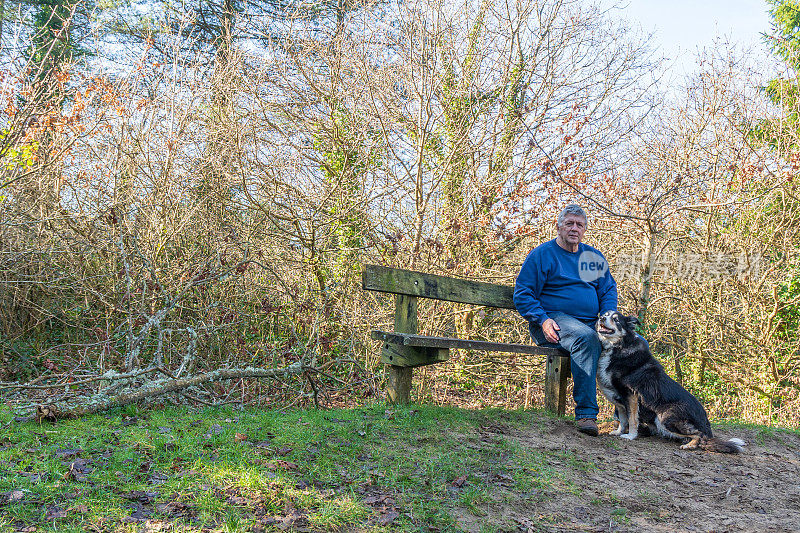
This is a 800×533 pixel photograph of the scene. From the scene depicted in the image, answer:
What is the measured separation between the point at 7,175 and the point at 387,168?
4.88 m

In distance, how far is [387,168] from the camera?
8414 millimetres

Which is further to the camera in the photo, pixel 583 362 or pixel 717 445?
pixel 583 362

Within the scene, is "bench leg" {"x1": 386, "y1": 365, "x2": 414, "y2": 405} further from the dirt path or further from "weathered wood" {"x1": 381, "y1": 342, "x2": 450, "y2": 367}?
the dirt path

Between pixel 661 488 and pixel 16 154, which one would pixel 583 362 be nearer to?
pixel 661 488

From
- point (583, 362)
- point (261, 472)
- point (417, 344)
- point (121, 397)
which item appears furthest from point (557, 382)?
point (121, 397)

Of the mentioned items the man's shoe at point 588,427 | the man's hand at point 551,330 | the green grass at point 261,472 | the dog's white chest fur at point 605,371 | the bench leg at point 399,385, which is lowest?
the green grass at point 261,472

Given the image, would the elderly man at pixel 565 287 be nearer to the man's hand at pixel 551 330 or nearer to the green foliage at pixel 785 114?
the man's hand at pixel 551 330

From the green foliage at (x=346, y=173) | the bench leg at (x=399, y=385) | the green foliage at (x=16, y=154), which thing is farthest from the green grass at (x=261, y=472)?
the green foliage at (x=346, y=173)

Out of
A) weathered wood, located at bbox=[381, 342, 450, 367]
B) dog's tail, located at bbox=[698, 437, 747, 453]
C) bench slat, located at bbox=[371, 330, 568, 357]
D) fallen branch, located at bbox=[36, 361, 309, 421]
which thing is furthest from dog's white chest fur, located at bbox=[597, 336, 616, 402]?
fallen branch, located at bbox=[36, 361, 309, 421]

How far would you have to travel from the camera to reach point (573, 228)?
5.24m

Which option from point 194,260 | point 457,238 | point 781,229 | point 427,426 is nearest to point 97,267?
point 194,260

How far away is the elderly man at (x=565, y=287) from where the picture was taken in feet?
16.7

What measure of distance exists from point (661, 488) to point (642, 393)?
42.9 inches

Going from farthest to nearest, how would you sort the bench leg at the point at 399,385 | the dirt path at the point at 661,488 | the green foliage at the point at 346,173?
the green foliage at the point at 346,173
the bench leg at the point at 399,385
the dirt path at the point at 661,488
